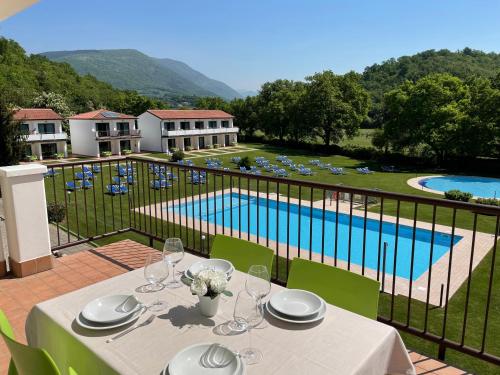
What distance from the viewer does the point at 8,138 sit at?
21156 mm

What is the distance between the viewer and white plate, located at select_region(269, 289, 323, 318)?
1758 mm

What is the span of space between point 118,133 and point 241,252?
1572 inches

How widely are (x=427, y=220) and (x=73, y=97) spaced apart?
49492mm

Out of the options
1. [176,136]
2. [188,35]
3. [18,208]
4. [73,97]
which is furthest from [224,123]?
[18,208]

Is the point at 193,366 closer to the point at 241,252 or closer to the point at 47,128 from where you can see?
the point at 241,252

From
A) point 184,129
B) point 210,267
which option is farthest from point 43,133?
point 210,267

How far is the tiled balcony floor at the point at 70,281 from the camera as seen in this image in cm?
275

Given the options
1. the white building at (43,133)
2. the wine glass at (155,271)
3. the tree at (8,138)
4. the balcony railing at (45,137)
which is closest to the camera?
the wine glass at (155,271)

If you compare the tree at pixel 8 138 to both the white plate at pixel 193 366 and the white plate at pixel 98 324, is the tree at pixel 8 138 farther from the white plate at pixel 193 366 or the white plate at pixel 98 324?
the white plate at pixel 193 366

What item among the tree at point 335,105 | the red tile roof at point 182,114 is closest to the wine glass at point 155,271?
the tree at point 335,105

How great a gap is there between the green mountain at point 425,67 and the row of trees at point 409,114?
376 inches

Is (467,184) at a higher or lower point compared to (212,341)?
lower

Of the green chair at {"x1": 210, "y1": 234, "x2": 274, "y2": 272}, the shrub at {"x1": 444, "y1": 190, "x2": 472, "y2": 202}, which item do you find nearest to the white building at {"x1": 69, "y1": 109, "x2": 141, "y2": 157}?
the shrub at {"x1": 444, "y1": 190, "x2": 472, "y2": 202}

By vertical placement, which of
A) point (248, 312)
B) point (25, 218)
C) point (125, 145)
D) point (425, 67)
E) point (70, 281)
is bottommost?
point (125, 145)
